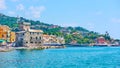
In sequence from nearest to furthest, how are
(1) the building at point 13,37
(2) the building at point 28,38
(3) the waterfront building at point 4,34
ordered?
(3) the waterfront building at point 4,34 → (2) the building at point 28,38 → (1) the building at point 13,37

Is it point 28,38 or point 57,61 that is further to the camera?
point 28,38

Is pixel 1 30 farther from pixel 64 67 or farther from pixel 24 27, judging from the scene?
pixel 64 67

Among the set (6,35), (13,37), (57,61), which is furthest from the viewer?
(13,37)

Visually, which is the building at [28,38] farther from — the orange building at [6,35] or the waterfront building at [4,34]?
the waterfront building at [4,34]

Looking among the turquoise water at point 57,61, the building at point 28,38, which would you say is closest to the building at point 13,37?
the building at point 28,38

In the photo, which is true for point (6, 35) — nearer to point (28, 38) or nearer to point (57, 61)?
point (28, 38)

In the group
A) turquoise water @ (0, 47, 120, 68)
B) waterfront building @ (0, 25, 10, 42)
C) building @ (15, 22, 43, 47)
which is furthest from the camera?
building @ (15, 22, 43, 47)

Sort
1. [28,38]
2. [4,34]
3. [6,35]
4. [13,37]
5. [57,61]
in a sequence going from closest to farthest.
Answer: [57,61] → [4,34] → [6,35] → [28,38] → [13,37]

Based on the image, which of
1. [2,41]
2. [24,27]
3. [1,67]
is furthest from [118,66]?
[24,27]

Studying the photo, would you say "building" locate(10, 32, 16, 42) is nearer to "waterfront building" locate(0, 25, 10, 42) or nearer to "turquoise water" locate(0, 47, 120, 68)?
"waterfront building" locate(0, 25, 10, 42)

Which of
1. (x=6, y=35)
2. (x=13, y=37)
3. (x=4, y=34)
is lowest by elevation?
(x=13, y=37)

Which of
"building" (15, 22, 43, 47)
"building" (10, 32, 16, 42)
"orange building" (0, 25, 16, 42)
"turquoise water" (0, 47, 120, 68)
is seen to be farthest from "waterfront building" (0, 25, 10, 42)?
"turquoise water" (0, 47, 120, 68)

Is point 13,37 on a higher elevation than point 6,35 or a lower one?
lower

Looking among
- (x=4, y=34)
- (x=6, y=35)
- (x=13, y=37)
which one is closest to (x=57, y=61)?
(x=4, y=34)
